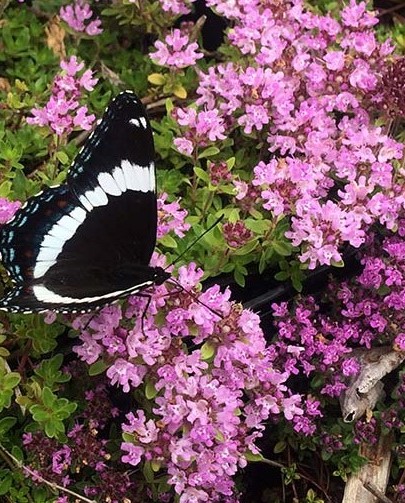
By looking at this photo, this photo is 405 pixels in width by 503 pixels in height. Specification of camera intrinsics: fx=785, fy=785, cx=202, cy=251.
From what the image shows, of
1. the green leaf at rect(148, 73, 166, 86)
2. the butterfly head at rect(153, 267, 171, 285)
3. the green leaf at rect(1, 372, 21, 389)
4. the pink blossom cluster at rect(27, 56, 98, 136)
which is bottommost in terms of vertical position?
the green leaf at rect(1, 372, 21, 389)

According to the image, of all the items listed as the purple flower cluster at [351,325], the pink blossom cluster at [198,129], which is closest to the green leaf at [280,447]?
the purple flower cluster at [351,325]

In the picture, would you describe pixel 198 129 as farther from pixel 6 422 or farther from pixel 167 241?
pixel 6 422

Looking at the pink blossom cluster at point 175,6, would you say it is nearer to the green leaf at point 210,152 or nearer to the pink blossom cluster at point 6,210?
the green leaf at point 210,152

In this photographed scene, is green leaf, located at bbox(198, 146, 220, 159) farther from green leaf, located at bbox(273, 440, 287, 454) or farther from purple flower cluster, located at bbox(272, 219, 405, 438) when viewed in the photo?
green leaf, located at bbox(273, 440, 287, 454)

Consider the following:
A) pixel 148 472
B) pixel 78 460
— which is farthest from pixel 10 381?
pixel 148 472

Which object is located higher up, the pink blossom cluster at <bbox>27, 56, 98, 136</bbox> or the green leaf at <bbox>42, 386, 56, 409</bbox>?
the pink blossom cluster at <bbox>27, 56, 98, 136</bbox>

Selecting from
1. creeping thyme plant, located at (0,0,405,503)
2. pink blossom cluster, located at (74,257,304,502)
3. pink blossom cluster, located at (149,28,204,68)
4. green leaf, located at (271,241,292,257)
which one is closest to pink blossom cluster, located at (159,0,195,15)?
creeping thyme plant, located at (0,0,405,503)
